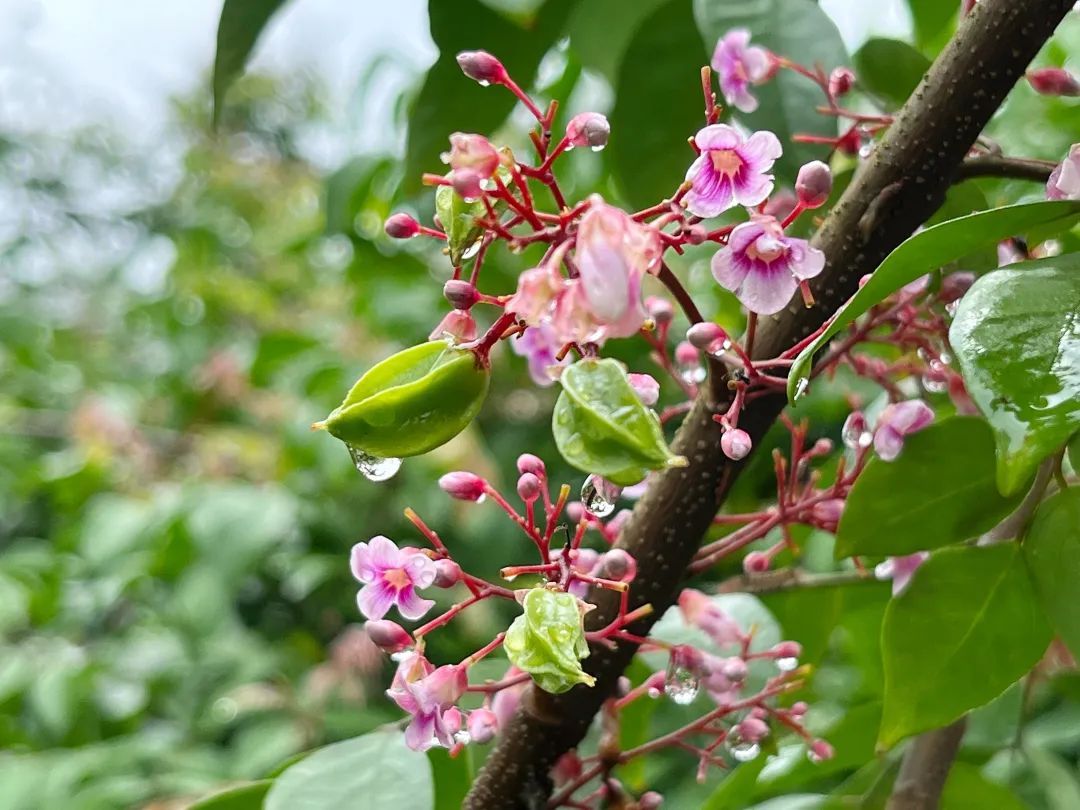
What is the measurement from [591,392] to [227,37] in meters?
0.31

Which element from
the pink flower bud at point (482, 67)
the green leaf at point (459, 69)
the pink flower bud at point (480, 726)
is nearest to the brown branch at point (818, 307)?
the pink flower bud at point (480, 726)

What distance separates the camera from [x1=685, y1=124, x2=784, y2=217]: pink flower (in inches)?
11.1

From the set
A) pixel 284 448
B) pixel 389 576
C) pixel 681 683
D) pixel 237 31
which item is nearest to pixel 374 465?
pixel 389 576

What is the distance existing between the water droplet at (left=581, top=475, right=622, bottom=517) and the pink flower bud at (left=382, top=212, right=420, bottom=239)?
10cm

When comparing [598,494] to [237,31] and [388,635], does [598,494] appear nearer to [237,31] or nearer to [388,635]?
[388,635]

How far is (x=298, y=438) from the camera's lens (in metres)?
1.29

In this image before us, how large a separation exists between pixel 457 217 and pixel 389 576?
121mm

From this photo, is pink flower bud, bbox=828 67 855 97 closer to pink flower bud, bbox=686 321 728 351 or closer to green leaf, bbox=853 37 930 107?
green leaf, bbox=853 37 930 107

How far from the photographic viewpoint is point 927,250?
10.8 inches

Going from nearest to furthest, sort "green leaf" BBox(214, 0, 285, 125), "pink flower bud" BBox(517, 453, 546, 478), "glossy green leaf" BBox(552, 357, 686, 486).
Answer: "glossy green leaf" BBox(552, 357, 686, 486) → "pink flower bud" BBox(517, 453, 546, 478) → "green leaf" BBox(214, 0, 285, 125)

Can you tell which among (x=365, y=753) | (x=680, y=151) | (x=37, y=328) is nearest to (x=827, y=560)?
(x=680, y=151)

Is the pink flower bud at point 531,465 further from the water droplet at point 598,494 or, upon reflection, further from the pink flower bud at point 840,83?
the pink flower bud at point 840,83

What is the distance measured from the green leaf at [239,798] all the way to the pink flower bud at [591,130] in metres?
0.28

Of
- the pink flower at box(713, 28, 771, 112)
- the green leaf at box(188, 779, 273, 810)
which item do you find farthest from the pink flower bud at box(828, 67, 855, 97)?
the green leaf at box(188, 779, 273, 810)
